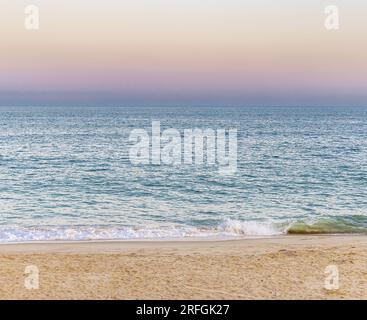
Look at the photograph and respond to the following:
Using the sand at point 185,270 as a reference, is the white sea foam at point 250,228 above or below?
below

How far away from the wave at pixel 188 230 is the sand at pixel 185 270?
1.75 m

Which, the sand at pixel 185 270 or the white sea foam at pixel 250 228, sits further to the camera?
the white sea foam at pixel 250 228

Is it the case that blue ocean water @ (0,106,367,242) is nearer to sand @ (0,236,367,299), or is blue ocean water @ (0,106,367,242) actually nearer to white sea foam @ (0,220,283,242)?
white sea foam @ (0,220,283,242)

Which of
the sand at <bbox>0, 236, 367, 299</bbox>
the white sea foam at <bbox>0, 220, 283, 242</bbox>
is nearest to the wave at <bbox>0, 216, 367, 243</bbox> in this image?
the white sea foam at <bbox>0, 220, 283, 242</bbox>

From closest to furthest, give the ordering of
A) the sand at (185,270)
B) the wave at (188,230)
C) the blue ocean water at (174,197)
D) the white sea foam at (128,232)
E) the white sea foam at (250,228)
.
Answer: the sand at (185,270)
the white sea foam at (128,232)
the wave at (188,230)
the white sea foam at (250,228)
the blue ocean water at (174,197)

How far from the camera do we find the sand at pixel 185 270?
10211mm

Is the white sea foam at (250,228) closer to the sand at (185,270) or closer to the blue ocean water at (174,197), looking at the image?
the blue ocean water at (174,197)

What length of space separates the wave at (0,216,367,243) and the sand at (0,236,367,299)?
69.1 inches

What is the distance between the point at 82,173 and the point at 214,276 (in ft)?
86.7

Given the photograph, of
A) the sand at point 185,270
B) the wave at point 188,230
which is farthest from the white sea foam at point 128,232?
the sand at point 185,270

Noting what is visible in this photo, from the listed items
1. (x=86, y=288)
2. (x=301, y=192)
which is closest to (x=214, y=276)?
(x=86, y=288)

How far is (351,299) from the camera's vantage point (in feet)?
32.2

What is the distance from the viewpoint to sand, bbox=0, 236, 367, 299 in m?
10.2
